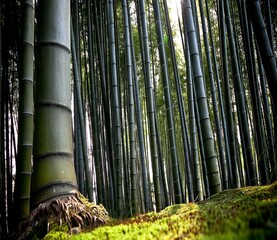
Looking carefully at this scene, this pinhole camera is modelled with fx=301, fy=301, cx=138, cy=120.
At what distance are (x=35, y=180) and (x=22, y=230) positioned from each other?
188 mm

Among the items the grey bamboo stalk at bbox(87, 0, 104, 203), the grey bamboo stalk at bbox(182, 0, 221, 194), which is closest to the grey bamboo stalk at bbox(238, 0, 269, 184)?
the grey bamboo stalk at bbox(182, 0, 221, 194)

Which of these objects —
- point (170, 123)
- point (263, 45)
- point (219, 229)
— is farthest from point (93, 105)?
point (219, 229)

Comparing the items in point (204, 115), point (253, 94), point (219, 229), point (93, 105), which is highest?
point (93, 105)

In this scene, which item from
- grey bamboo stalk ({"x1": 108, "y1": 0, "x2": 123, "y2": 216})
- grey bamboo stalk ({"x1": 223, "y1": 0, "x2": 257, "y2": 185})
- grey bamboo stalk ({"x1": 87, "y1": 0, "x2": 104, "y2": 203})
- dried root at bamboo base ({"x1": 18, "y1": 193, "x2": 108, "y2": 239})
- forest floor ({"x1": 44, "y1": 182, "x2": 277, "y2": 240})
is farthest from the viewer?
grey bamboo stalk ({"x1": 87, "y1": 0, "x2": 104, "y2": 203})

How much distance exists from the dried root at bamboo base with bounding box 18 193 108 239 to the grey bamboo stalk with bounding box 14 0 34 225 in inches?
38.3

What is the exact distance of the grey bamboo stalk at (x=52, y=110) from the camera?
1180 millimetres

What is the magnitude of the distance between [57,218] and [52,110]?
430 millimetres

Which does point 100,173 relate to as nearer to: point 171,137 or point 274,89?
point 171,137

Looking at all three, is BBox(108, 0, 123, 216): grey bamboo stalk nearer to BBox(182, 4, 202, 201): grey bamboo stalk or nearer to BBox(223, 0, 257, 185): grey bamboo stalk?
BBox(182, 4, 202, 201): grey bamboo stalk

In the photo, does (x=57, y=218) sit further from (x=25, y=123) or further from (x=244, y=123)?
(x=244, y=123)

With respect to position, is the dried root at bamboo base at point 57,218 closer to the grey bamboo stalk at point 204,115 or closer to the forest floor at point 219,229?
the forest floor at point 219,229

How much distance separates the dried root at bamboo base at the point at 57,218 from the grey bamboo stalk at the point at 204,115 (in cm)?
99

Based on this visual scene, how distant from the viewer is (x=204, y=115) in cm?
205

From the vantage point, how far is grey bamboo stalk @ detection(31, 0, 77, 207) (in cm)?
118
